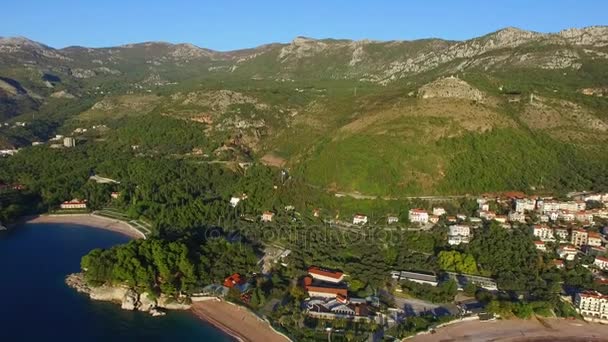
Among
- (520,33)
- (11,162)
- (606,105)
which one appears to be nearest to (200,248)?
(11,162)

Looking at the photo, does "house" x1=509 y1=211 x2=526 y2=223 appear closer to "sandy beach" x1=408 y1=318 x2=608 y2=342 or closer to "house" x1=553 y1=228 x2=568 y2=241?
"house" x1=553 y1=228 x2=568 y2=241

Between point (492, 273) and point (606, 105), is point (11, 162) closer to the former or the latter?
point (492, 273)

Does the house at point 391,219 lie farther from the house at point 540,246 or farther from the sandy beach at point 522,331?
the sandy beach at point 522,331

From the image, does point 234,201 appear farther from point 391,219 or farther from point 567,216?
point 567,216

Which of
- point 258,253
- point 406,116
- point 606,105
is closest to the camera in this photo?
point 258,253

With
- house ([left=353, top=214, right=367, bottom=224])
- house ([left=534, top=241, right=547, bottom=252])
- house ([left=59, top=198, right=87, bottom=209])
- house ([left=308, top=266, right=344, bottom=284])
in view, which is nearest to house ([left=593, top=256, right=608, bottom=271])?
house ([left=534, top=241, right=547, bottom=252])

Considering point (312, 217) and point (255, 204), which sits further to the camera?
point (255, 204)

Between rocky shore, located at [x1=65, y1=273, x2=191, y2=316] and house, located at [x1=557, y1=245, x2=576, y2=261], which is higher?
house, located at [x1=557, y1=245, x2=576, y2=261]
